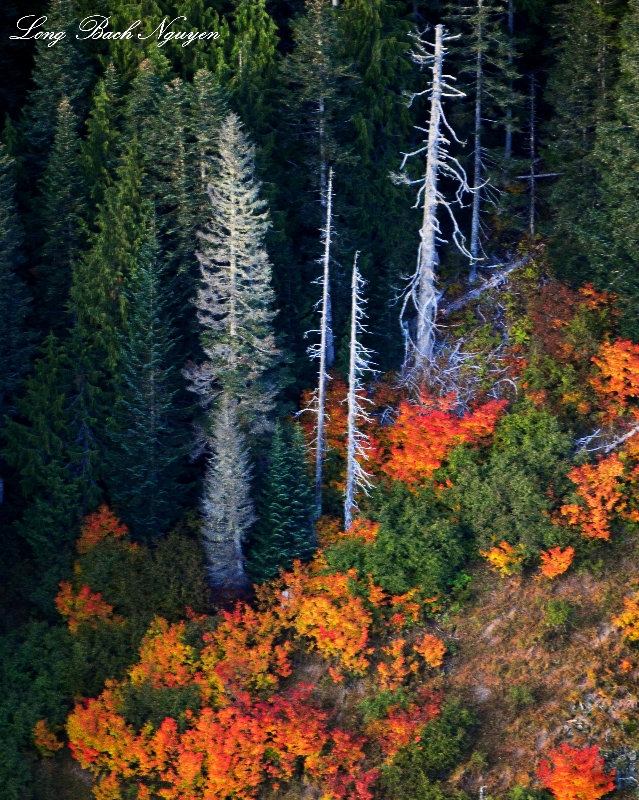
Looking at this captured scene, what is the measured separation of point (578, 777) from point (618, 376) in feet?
36.5

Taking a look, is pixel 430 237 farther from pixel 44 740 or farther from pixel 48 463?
pixel 44 740

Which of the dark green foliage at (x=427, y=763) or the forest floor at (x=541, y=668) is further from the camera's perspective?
the forest floor at (x=541, y=668)

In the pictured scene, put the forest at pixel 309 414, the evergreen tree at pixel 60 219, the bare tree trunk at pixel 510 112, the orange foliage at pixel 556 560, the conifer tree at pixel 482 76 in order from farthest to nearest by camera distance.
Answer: the bare tree trunk at pixel 510 112, the conifer tree at pixel 482 76, the evergreen tree at pixel 60 219, the orange foliage at pixel 556 560, the forest at pixel 309 414

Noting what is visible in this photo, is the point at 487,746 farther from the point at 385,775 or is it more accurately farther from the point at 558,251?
the point at 558,251

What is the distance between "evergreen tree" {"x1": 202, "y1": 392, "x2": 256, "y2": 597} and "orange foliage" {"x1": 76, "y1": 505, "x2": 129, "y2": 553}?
94.6 inches

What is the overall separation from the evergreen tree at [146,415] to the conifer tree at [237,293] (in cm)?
107

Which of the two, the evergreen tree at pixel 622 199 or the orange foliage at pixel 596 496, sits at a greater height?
the evergreen tree at pixel 622 199

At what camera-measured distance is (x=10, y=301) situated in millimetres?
33781

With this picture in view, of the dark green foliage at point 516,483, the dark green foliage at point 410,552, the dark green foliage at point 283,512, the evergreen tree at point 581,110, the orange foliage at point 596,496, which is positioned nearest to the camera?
the orange foliage at point 596,496

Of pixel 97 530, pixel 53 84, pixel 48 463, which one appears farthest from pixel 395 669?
pixel 53 84

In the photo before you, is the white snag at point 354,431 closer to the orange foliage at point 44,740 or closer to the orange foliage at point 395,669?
the orange foliage at point 395,669

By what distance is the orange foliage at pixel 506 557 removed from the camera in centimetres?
3203

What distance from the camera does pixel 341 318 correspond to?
3734 cm

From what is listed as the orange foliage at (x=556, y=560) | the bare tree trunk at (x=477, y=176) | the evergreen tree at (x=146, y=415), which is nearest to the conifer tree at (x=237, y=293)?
the evergreen tree at (x=146, y=415)
